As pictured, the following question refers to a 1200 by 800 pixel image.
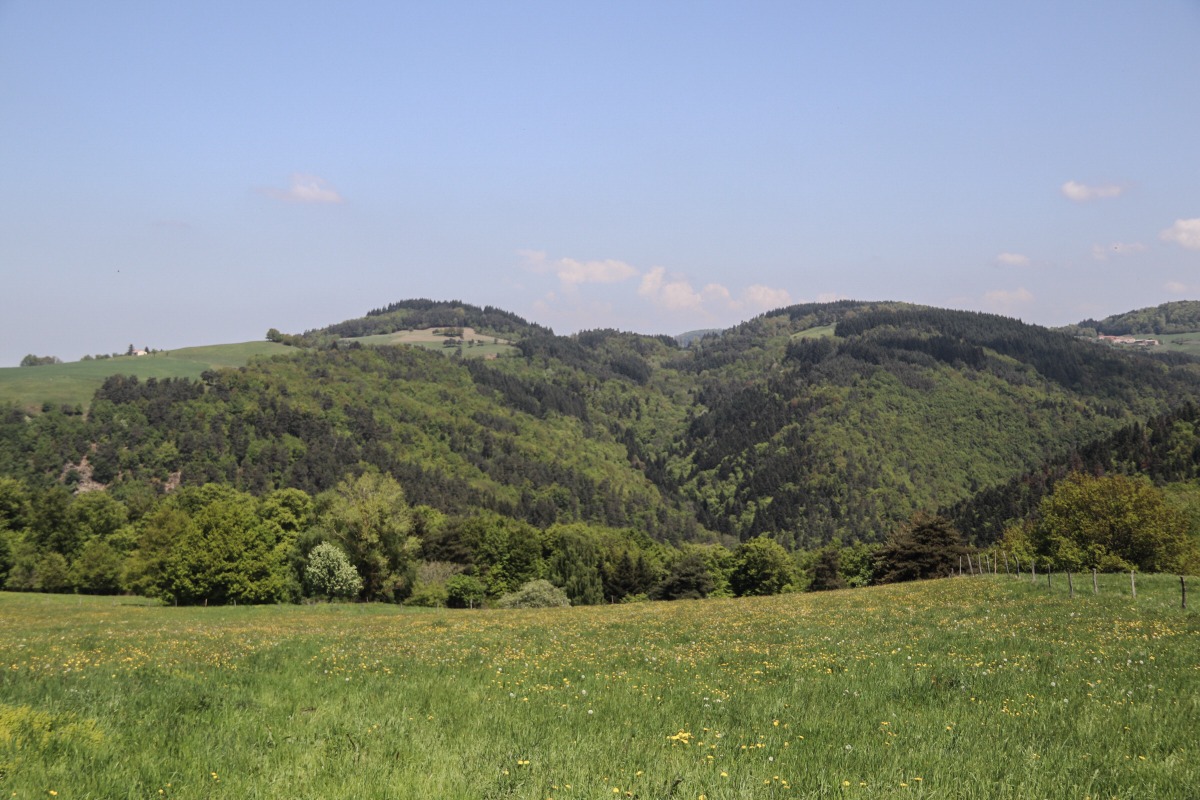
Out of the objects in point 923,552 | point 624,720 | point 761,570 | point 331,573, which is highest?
point 624,720

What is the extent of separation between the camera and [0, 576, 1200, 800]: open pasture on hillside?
7.21 metres

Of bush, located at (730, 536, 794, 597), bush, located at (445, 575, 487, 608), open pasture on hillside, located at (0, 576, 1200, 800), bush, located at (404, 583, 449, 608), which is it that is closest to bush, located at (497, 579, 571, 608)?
bush, located at (404, 583, 449, 608)

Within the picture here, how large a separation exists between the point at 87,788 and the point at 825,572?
426ft

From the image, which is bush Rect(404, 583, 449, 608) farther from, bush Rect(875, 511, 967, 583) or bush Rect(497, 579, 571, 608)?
bush Rect(875, 511, 967, 583)

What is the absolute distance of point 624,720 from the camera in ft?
32.9

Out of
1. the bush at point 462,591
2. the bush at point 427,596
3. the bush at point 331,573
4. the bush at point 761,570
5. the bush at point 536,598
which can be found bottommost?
the bush at point 761,570

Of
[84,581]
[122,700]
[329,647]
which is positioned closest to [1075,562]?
[329,647]

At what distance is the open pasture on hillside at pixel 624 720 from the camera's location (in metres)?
7.21

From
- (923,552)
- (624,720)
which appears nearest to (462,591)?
(923,552)

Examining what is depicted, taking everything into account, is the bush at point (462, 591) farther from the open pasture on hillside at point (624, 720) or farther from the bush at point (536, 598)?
the open pasture on hillside at point (624, 720)

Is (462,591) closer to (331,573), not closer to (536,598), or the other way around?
(331,573)

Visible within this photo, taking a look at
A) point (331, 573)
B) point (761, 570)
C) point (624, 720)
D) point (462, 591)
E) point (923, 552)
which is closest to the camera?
point (624, 720)

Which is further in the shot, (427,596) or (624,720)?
(427,596)

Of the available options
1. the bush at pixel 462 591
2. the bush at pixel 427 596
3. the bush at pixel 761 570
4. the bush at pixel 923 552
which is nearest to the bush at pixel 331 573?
the bush at pixel 427 596
